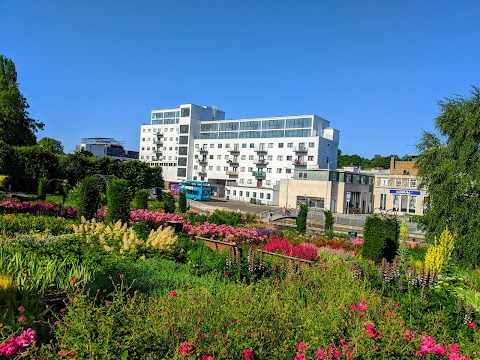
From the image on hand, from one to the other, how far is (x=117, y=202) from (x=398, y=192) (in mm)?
43860

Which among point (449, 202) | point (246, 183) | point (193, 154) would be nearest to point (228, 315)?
point (449, 202)

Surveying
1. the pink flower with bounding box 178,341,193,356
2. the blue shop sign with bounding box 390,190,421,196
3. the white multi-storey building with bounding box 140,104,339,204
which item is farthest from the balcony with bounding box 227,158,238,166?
the pink flower with bounding box 178,341,193,356

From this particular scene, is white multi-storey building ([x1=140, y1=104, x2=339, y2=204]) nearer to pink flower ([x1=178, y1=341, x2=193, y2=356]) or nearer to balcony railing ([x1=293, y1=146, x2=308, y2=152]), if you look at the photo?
balcony railing ([x1=293, y1=146, x2=308, y2=152])

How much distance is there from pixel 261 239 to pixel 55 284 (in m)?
10.7

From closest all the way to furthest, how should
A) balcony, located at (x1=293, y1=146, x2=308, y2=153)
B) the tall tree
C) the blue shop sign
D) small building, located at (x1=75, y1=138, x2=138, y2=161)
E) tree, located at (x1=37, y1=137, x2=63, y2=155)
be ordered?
the tall tree, the blue shop sign, balcony, located at (x1=293, y1=146, x2=308, y2=153), tree, located at (x1=37, y1=137, x2=63, y2=155), small building, located at (x1=75, y1=138, x2=138, y2=161)

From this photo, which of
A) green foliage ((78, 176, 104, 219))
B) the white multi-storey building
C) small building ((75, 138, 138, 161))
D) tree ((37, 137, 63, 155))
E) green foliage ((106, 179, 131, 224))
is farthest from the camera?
small building ((75, 138, 138, 161))

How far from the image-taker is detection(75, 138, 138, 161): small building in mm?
115000

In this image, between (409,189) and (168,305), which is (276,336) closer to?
(168,305)

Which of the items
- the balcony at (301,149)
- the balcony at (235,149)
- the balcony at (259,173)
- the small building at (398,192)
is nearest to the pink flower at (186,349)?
the small building at (398,192)

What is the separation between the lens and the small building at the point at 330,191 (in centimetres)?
5050

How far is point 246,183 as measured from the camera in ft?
237

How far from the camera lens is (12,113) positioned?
44.9m

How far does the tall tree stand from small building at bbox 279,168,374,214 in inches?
1373

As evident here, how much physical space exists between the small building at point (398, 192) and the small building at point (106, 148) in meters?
76.2
